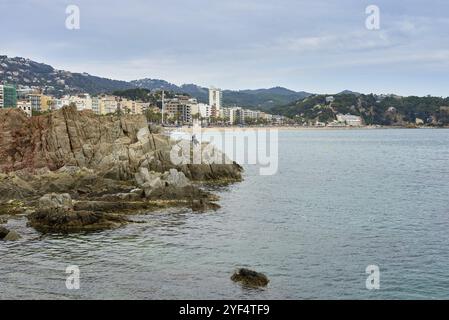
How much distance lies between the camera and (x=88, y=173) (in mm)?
55469

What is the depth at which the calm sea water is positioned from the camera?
24016mm

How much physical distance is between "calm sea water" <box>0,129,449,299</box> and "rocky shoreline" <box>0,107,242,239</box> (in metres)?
2.17

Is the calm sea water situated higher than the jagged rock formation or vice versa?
the jagged rock formation

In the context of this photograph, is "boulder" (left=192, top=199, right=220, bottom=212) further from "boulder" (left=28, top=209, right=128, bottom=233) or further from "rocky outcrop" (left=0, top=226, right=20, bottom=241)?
"rocky outcrop" (left=0, top=226, right=20, bottom=241)

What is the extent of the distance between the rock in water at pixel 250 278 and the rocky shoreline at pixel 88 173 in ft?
42.9

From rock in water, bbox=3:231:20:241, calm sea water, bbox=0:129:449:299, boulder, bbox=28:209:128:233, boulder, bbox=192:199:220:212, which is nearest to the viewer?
calm sea water, bbox=0:129:449:299

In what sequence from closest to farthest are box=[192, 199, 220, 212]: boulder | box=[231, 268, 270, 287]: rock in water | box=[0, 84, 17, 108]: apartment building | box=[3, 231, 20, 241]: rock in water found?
box=[231, 268, 270, 287]: rock in water < box=[3, 231, 20, 241]: rock in water < box=[192, 199, 220, 212]: boulder < box=[0, 84, 17, 108]: apartment building

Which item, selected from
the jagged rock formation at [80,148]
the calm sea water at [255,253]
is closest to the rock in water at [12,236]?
the calm sea water at [255,253]

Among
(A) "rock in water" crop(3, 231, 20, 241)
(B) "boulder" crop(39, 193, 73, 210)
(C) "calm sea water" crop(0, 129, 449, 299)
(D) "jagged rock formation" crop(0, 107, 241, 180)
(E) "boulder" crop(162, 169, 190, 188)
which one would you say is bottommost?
(C) "calm sea water" crop(0, 129, 449, 299)

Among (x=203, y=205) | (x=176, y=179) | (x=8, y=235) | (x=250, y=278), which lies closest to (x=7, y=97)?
→ (x=176, y=179)

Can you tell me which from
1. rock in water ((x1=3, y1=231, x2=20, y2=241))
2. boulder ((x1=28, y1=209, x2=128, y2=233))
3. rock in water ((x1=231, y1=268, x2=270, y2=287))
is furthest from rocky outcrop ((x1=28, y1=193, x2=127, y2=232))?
rock in water ((x1=231, y1=268, x2=270, y2=287))

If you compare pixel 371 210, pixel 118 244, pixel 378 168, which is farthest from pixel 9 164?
pixel 378 168
